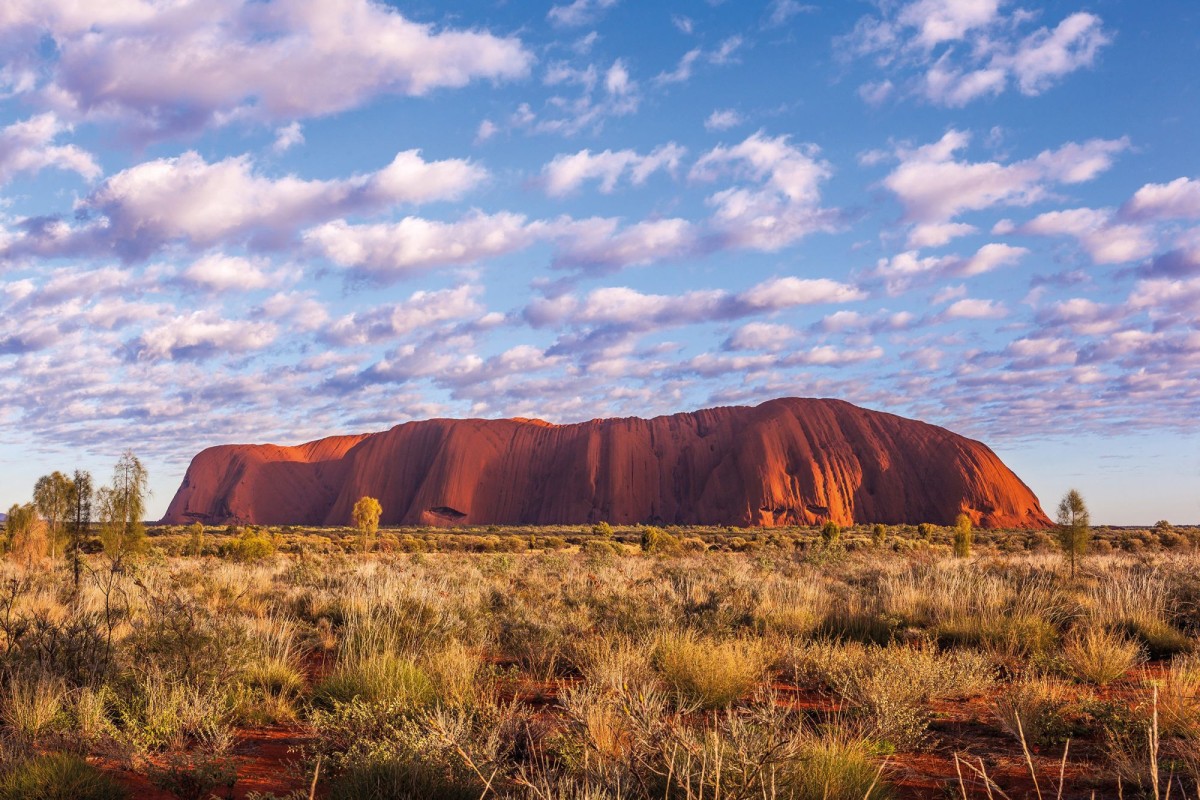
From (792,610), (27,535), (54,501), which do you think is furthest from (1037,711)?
(27,535)

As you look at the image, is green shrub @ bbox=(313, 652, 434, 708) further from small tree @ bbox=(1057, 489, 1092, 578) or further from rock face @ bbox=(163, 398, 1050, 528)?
rock face @ bbox=(163, 398, 1050, 528)

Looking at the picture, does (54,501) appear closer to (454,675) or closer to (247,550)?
(247,550)

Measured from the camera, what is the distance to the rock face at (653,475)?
3108 inches

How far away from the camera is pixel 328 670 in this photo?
754cm

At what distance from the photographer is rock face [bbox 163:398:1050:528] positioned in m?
78.9

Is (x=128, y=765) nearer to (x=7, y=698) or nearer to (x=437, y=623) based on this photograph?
(x=7, y=698)

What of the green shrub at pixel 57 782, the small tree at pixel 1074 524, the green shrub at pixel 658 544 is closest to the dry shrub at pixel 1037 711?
the green shrub at pixel 57 782

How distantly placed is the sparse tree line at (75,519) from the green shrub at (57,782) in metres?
12.0

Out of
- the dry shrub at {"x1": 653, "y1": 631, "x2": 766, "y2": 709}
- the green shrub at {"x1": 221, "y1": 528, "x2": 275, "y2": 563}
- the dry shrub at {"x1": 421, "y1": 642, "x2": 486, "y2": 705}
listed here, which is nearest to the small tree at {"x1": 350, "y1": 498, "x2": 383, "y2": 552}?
the green shrub at {"x1": 221, "y1": 528, "x2": 275, "y2": 563}

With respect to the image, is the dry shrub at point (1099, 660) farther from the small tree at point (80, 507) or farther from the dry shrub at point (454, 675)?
the small tree at point (80, 507)

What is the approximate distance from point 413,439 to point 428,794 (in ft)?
325

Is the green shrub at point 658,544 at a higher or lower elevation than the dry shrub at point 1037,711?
lower

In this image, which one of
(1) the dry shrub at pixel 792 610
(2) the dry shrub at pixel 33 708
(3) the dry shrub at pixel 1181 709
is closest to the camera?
(3) the dry shrub at pixel 1181 709

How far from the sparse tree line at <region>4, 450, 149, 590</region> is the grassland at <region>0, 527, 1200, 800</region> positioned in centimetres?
683
